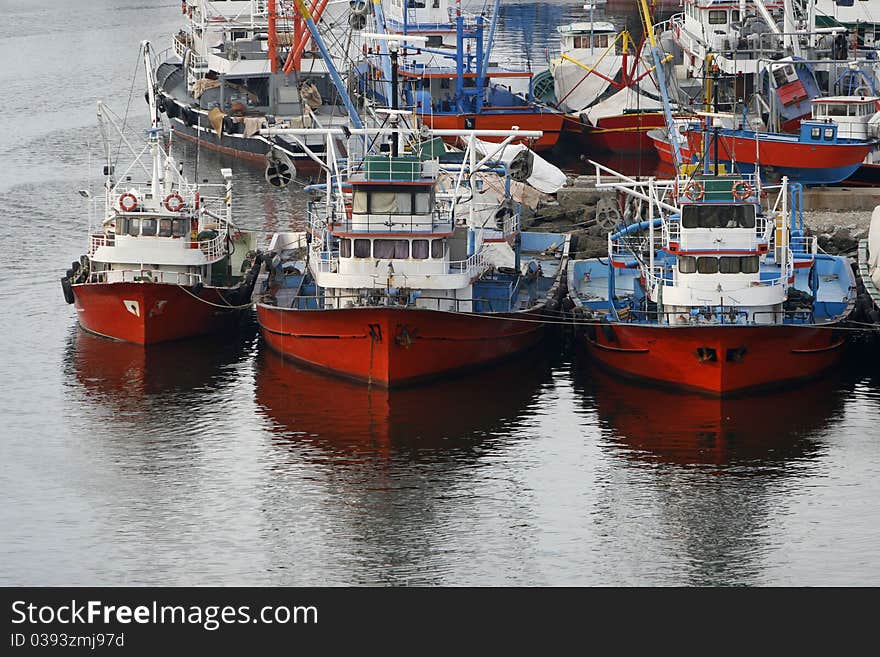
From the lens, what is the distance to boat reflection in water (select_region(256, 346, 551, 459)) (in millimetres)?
46500

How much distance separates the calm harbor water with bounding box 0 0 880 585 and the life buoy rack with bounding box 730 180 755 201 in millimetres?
5393

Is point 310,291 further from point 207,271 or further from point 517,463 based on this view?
point 517,463

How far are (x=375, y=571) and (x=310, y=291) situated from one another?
17.4 meters

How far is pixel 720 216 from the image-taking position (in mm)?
49562

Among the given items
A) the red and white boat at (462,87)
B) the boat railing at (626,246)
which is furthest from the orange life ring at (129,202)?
the red and white boat at (462,87)

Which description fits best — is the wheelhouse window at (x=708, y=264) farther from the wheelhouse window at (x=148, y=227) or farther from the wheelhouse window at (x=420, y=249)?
Answer: the wheelhouse window at (x=148, y=227)

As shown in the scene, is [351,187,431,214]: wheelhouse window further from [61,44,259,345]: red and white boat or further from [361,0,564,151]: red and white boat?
[361,0,564,151]: red and white boat

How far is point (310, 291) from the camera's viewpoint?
54562 millimetres

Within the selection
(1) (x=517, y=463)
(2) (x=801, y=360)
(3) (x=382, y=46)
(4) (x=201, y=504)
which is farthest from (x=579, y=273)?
(3) (x=382, y=46)

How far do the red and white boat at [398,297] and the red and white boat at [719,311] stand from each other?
314 centimetres

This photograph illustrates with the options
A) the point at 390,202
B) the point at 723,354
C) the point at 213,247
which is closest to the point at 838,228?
the point at 723,354

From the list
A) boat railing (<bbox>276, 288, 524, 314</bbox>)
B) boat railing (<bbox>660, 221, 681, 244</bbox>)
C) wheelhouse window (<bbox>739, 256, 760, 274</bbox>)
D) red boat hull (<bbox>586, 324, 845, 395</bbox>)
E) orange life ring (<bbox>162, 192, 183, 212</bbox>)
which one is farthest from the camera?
orange life ring (<bbox>162, 192, 183, 212</bbox>)

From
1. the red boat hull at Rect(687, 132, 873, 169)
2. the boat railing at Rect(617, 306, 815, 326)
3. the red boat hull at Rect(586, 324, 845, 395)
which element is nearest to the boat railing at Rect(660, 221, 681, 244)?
the boat railing at Rect(617, 306, 815, 326)

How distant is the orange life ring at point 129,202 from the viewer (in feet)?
177
